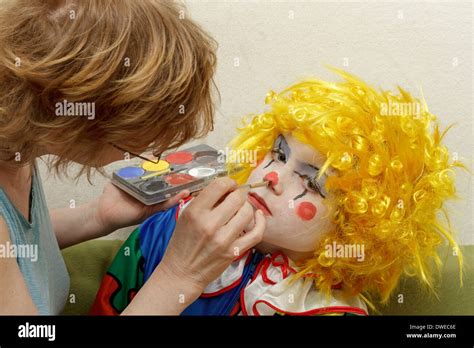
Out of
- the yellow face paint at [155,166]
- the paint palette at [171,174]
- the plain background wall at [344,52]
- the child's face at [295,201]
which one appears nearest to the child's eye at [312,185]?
the child's face at [295,201]

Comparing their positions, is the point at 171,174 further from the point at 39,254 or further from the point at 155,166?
the point at 39,254

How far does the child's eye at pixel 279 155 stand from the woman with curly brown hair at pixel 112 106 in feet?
0.52

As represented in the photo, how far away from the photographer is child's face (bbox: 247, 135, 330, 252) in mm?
1091

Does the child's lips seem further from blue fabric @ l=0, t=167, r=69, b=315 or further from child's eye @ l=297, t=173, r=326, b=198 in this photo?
blue fabric @ l=0, t=167, r=69, b=315

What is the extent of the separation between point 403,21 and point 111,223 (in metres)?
0.99

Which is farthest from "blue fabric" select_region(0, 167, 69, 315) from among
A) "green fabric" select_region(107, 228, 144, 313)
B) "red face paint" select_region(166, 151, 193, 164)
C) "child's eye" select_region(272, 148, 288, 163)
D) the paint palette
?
"child's eye" select_region(272, 148, 288, 163)

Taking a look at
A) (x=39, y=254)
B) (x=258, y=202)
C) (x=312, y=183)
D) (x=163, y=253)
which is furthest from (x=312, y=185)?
(x=39, y=254)

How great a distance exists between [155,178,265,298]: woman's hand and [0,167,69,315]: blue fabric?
0.76 feet

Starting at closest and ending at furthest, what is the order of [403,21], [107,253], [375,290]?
1. [375,290]
2. [107,253]
3. [403,21]

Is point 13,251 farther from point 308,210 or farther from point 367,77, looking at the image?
point 367,77

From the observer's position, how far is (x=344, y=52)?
5.42 ft

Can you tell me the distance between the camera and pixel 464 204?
5.49 ft

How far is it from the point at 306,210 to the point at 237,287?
0.21 m
